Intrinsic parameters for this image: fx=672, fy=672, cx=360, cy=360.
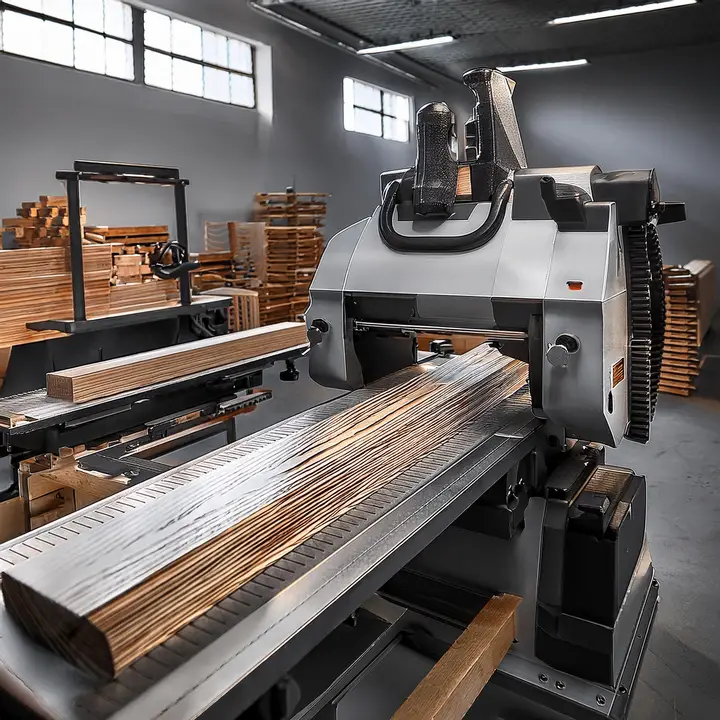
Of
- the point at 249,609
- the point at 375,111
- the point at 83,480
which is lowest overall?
the point at 83,480

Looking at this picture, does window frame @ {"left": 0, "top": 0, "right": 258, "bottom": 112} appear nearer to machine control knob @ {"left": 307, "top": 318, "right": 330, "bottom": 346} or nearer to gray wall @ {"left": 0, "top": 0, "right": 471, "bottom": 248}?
gray wall @ {"left": 0, "top": 0, "right": 471, "bottom": 248}

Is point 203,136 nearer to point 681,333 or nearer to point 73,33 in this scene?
point 73,33

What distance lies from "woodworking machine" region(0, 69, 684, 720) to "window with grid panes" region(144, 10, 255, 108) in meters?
7.05

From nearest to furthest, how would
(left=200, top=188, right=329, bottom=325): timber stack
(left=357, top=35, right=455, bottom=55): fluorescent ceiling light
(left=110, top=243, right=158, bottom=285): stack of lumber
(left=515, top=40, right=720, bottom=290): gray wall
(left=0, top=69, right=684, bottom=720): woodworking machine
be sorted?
1. (left=0, top=69, right=684, bottom=720): woodworking machine
2. (left=110, top=243, right=158, bottom=285): stack of lumber
3. (left=200, top=188, right=329, bottom=325): timber stack
4. (left=357, top=35, right=455, bottom=55): fluorescent ceiling light
5. (left=515, top=40, right=720, bottom=290): gray wall

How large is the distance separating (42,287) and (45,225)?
783 mm

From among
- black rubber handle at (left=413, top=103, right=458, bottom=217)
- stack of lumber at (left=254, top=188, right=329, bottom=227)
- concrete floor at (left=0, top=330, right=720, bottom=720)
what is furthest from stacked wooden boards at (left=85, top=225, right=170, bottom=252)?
black rubber handle at (left=413, top=103, right=458, bottom=217)

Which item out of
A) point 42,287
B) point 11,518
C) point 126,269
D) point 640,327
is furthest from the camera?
point 126,269

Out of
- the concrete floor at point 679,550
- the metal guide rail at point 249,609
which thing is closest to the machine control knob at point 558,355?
the metal guide rail at point 249,609

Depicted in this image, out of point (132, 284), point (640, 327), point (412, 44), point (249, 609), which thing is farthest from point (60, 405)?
point (412, 44)

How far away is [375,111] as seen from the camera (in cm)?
1289

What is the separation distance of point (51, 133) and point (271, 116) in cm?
370

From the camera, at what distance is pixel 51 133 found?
718 cm

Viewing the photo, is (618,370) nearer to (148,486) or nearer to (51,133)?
(148,486)

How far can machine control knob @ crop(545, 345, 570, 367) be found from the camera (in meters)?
1.82
